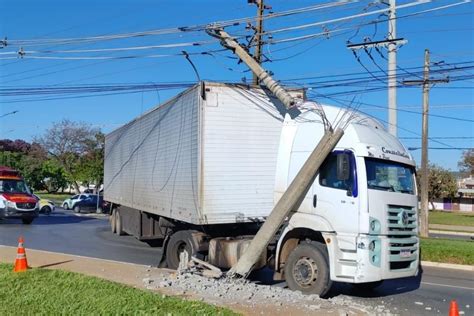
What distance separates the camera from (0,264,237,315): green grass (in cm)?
676

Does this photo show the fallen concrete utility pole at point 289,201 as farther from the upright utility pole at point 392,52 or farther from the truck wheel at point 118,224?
the truck wheel at point 118,224

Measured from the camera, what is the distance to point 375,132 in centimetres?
975

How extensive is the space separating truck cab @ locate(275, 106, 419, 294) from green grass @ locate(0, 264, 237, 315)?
2.58 metres

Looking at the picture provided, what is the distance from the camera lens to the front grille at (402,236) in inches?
349

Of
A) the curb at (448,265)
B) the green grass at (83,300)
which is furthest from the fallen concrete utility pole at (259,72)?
the curb at (448,265)

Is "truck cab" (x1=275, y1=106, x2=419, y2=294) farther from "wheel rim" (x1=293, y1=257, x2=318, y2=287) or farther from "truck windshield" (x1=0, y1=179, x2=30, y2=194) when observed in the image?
"truck windshield" (x1=0, y1=179, x2=30, y2=194)

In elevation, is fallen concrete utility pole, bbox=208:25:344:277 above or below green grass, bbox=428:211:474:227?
above

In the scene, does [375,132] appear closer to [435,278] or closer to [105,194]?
[435,278]

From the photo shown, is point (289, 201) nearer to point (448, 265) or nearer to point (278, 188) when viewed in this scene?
point (278, 188)

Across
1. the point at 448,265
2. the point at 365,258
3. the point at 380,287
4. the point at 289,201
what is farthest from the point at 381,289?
the point at 448,265

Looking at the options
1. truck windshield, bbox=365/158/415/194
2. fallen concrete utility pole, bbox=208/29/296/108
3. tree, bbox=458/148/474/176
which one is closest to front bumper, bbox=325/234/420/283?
truck windshield, bbox=365/158/415/194

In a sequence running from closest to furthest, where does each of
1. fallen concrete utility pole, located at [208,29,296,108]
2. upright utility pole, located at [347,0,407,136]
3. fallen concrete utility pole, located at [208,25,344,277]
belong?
fallen concrete utility pole, located at [208,25,344,277] < fallen concrete utility pole, located at [208,29,296,108] < upright utility pole, located at [347,0,407,136]

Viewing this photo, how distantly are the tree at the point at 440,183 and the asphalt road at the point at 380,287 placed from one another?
58.1 meters

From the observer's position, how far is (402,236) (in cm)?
910
